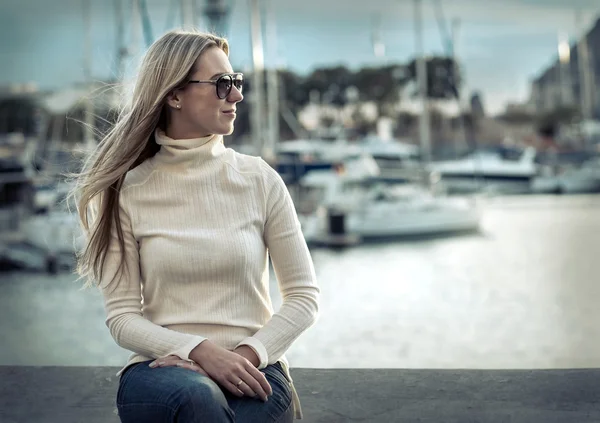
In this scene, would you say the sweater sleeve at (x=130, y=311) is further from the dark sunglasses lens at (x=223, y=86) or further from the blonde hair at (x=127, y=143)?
the dark sunglasses lens at (x=223, y=86)

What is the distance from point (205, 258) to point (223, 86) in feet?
1.14

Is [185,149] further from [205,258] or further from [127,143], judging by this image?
[205,258]

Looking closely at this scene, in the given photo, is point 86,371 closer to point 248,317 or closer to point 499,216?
point 248,317

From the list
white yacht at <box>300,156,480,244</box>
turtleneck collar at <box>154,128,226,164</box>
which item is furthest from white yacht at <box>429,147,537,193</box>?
turtleneck collar at <box>154,128,226,164</box>

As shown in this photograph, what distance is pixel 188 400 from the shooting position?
5.65ft

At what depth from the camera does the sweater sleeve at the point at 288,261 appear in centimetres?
197

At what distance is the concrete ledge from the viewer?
8.32 ft

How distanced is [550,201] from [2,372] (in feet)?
145

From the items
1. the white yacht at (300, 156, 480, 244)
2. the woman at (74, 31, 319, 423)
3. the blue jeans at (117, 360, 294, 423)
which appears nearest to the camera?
the blue jeans at (117, 360, 294, 423)

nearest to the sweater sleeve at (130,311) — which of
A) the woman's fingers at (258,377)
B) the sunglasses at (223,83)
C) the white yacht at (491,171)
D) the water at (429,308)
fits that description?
the woman's fingers at (258,377)

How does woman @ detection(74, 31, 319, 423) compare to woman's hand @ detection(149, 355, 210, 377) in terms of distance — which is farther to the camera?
woman @ detection(74, 31, 319, 423)

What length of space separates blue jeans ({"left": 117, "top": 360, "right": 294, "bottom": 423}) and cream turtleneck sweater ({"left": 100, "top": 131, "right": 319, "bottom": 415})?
0.20 feet

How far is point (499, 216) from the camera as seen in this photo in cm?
4294

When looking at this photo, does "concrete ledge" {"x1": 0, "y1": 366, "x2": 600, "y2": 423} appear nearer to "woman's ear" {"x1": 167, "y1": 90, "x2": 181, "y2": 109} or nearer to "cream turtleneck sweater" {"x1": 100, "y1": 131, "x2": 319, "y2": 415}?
"cream turtleneck sweater" {"x1": 100, "y1": 131, "x2": 319, "y2": 415}
